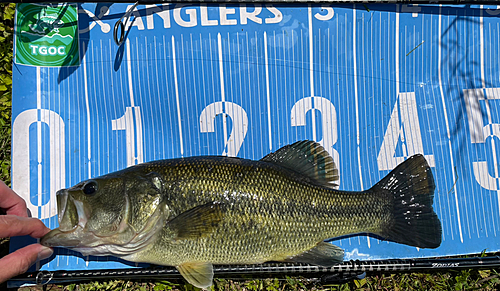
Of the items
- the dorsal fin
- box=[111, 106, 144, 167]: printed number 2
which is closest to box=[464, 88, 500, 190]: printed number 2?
the dorsal fin

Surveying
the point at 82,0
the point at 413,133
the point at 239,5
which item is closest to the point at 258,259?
the point at 413,133

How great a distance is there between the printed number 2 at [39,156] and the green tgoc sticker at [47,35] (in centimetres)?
48

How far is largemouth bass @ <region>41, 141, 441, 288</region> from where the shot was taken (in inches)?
89.0

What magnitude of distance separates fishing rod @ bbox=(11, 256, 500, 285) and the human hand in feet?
0.63

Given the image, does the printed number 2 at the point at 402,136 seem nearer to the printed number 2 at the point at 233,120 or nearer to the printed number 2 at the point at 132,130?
the printed number 2 at the point at 233,120

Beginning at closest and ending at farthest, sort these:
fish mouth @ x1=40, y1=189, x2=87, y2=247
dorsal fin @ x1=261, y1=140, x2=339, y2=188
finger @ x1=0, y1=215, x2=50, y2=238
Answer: fish mouth @ x1=40, y1=189, x2=87, y2=247 → finger @ x1=0, y1=215, x2=50, y2=238 → dorsal fin @ x1=261, y1=140, x2=339, y2=188

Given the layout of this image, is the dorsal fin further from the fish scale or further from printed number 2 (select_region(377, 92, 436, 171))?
printed number 2 (select_region(377, 92, 436, 171))

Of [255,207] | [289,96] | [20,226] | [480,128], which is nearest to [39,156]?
[20,226]

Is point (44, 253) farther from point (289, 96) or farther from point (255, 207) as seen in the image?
point (289, 96)

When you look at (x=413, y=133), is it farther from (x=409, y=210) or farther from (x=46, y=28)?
(x=46, y=28)

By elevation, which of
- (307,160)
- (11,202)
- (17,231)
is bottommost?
(17,231)

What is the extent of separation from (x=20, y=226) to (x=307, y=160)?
2.27m

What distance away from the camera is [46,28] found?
2963mm

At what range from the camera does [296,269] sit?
276 cm
